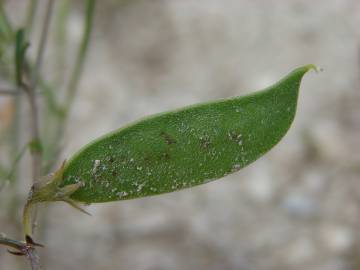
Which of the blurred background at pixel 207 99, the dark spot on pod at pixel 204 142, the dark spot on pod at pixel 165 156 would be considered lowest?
the dark spot on pod at pixel 165 156

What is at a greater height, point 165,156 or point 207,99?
point 207,99

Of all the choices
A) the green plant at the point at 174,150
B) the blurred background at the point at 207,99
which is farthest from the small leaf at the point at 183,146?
the blurred background at the point at 207,99

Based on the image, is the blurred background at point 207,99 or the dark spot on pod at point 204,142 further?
the blurred background at point 207,99

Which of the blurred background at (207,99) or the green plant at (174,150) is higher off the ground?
the blurred background at (207,99)

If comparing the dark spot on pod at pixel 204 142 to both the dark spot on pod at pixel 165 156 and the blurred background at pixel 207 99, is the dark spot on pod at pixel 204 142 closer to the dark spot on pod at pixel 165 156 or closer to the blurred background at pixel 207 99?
the dark spot on pod at pixel 165 156

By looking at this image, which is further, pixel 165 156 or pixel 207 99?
pixel 207 99

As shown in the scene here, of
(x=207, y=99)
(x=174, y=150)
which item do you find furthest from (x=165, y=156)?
(x=207, y=99)

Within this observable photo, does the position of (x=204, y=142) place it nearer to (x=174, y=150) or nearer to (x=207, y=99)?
(x=174, y=150)
